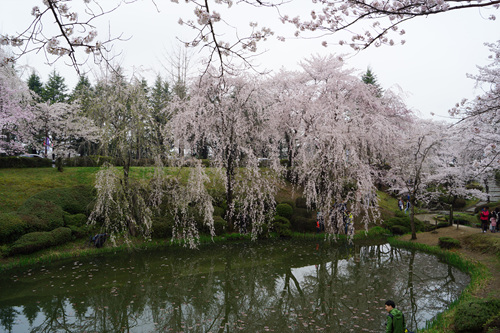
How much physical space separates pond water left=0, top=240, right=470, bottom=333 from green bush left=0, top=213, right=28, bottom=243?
2.13m

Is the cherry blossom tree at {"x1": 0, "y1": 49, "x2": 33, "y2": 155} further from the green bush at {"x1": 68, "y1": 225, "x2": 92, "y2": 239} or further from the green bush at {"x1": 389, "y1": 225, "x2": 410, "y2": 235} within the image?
the green bush at {"x1": 389, "y1": 225, "x2": 410, "y2": 235}

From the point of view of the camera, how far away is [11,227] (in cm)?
1164

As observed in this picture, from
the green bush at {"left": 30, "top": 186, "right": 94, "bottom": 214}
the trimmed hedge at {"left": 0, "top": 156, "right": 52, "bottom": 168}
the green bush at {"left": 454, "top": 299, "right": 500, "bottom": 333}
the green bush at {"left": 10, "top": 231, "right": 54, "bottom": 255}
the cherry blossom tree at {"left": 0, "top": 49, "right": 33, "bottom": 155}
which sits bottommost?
the green bush at {"left": 10, "top": 231, "right": 54, "bottom": 255}

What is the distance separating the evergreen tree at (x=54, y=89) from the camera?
105 ft

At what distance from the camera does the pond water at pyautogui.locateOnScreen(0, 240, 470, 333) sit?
6863 mm

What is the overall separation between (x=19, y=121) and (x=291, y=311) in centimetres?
2121

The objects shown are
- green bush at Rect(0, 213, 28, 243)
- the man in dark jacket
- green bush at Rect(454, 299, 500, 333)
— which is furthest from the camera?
green bush at Rect(0, 213, 28, 243)

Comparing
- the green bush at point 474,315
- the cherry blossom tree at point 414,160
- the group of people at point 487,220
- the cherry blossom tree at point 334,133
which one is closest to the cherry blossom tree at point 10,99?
the cherry blossom tree at point 334,133

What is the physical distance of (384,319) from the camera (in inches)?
274

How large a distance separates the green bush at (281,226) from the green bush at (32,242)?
35.2 ft

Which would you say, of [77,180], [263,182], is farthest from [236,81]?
[77,180]

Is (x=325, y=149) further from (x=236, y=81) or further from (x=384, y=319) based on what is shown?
(x=384, y=319)

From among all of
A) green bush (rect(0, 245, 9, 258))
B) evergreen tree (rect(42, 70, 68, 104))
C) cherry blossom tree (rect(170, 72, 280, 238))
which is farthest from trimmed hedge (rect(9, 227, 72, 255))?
evergreen tree (rect(42, 70, 68, 104))

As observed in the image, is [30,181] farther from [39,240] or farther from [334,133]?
[334,133]
